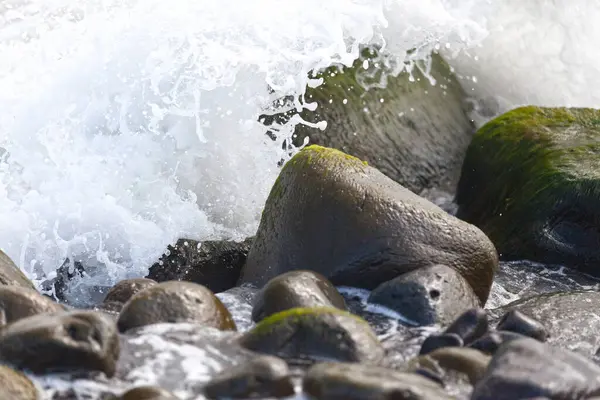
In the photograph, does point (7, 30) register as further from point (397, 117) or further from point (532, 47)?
point (532, 47)

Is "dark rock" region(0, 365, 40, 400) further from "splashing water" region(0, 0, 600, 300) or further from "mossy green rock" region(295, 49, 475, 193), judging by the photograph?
"mossy green rock" region(295, 49, 475, 193)

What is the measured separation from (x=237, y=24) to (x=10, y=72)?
5.23ft

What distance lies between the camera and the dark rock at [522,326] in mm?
3982

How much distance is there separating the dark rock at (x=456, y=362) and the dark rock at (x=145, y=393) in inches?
34.9

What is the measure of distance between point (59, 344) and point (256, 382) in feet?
2.22

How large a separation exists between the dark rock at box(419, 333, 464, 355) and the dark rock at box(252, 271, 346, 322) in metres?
0.48

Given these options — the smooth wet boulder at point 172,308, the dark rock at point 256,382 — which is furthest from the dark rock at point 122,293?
the dark rock at point 256,382

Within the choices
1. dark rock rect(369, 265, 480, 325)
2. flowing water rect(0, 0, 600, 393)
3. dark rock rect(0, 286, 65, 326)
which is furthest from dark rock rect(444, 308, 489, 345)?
dark rock rect(0, 286, 65, 326)

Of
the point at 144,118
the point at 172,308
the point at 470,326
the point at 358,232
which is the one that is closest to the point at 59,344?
the point at 172,308

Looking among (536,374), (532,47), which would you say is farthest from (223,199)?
(532,47)

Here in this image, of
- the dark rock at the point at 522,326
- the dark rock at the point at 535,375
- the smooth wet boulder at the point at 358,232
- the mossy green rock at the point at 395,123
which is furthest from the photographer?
the mossy green rock at the point at 395,123

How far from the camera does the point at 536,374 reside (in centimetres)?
302

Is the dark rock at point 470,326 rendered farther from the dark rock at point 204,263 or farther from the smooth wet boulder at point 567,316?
the dark rock at point 204,263

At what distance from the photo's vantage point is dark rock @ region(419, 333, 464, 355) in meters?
3.65
